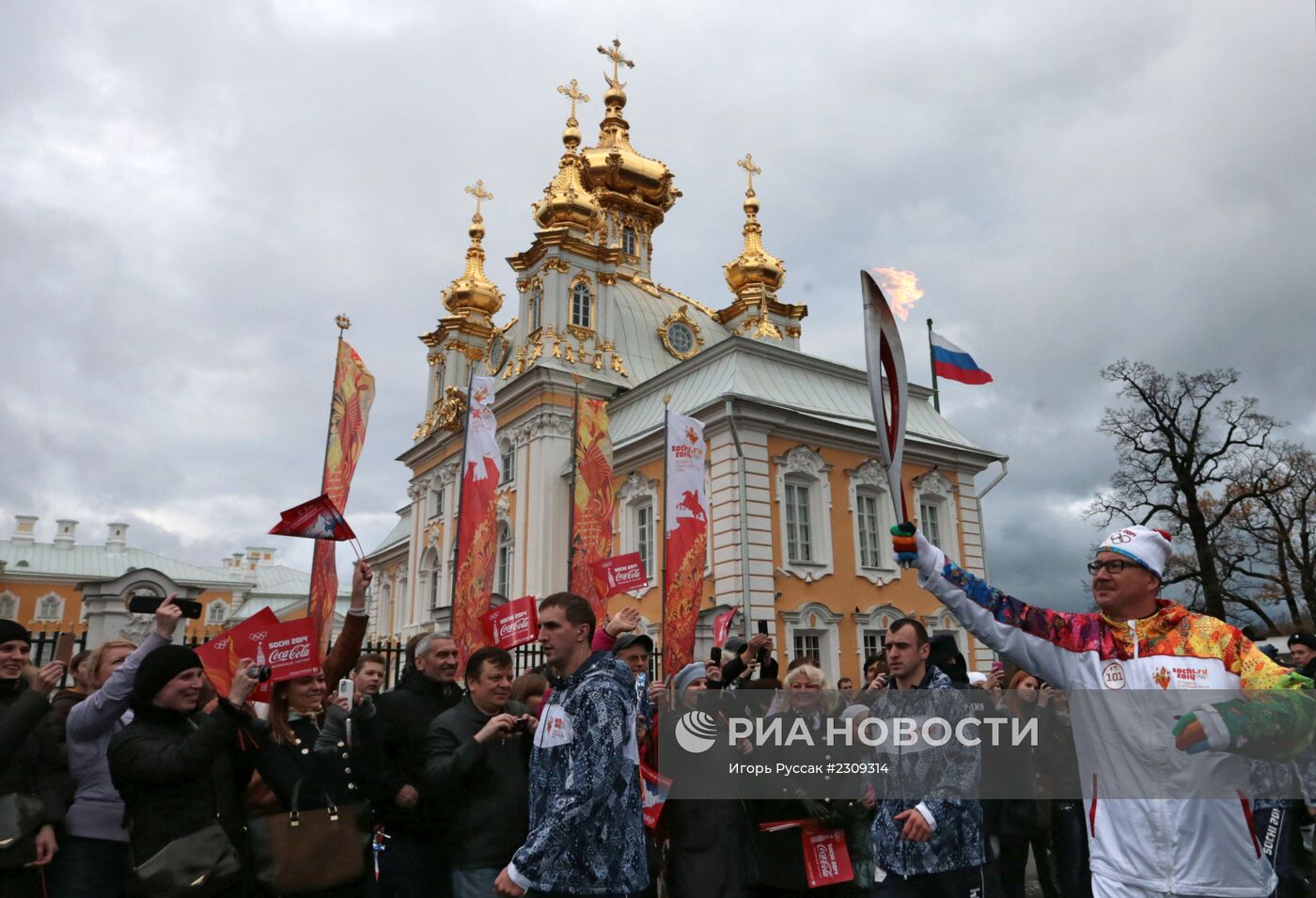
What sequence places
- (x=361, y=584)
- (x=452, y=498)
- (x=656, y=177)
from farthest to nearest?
(x=656, y=177), (x=452, y=498), (x=361, y=584)

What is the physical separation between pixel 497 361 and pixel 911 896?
30222 mm

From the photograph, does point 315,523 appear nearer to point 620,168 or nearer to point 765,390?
point 765,390

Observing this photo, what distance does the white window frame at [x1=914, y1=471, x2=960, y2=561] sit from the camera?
25328 millimetres

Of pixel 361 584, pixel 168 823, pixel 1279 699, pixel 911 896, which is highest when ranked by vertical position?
pixel 361 584

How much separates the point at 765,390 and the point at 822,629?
21.5 feet

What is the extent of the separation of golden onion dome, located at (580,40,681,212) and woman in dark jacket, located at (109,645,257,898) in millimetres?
33613

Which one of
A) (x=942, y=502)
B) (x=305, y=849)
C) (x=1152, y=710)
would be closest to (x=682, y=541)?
(x=305, y=849)

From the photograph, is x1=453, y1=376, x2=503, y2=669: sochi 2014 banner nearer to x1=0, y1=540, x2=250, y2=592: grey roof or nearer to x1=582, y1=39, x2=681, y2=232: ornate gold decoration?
x1=582, y1=39, x2=681, y2=232: ornate gold decoration

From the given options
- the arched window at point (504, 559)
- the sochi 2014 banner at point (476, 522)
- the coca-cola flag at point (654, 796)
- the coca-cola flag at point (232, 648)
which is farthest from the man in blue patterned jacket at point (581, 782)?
the arched window at point (504, 559)

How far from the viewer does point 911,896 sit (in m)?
4.44

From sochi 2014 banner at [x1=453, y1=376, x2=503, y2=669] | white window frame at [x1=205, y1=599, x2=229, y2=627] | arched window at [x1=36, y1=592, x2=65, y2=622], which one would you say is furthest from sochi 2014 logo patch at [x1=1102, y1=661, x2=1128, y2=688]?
arched window at [x1=36, y1=592, x2=65, y2=622]

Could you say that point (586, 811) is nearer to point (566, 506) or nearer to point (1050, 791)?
point (1050, 791)

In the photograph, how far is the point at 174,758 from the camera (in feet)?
12.8

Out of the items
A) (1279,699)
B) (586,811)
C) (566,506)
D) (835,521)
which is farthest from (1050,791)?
(566,506)
